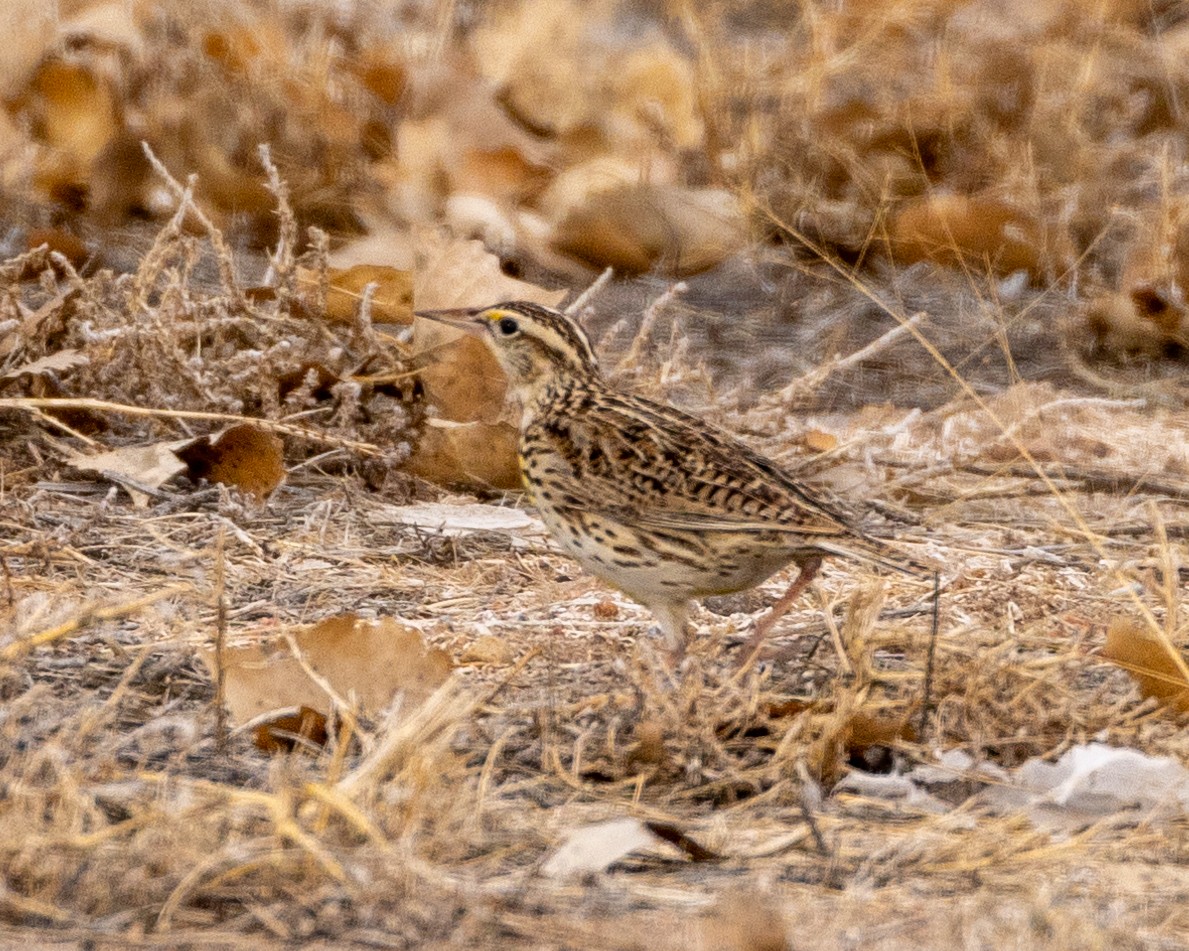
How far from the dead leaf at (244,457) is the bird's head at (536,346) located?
85 cm

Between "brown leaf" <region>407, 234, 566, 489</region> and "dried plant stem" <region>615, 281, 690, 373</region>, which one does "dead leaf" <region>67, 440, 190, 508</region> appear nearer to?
"brown leaf" <region>407, 234, 566, 489</region>

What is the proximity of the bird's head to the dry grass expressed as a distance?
593mm

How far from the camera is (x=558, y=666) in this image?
415 cm

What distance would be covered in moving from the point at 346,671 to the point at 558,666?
2.00 feet

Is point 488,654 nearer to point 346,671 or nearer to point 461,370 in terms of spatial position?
point 346,671

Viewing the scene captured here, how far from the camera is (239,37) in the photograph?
8.95 metres

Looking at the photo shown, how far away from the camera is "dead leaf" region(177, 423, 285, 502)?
17.9ft

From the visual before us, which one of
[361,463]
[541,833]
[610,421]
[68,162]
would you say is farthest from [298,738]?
[68,162]

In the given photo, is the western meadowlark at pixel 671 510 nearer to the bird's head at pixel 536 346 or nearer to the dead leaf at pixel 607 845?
the bird's head at pixel 536 346

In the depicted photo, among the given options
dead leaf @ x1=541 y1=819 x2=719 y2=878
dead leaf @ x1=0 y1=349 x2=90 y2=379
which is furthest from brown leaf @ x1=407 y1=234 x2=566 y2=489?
dead leaf @ x1=541 y1=819 x2=719 y2=878

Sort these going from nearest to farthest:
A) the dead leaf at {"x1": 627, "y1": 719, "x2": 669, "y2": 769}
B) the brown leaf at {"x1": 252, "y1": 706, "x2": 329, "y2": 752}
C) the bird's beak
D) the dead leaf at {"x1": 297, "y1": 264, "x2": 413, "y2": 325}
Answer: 1. the dead leaf at {"x1": 627, "y1": 719, "x2": 669, "y2": 769}
2. the brown leaf at {"x1": 252, "y1": 706, "x2": 329, "y2": 752}
3. the bird's beak
4. the dead leaf at {"x1": 297, "y1": 264, "x2": 413, "y2": 325}

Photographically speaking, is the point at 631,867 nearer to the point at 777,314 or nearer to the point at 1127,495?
the point at 1127,495

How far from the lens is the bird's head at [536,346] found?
4738 mm

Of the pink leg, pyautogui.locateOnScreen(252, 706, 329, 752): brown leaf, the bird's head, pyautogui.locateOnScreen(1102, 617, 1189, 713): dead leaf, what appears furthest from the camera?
the bird's head
